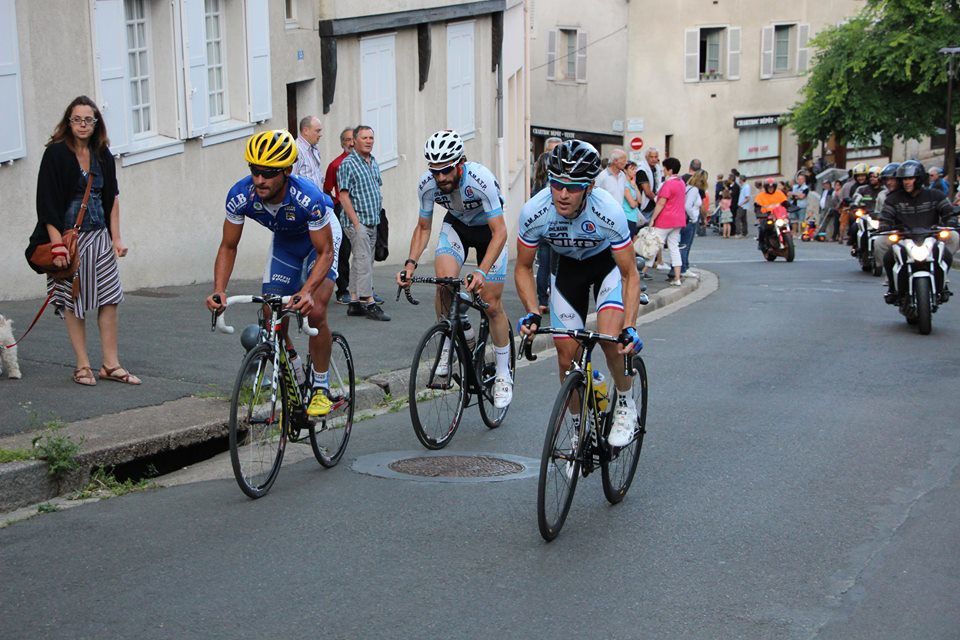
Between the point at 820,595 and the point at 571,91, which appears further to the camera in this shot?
the point at 571,91

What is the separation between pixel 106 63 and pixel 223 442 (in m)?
6.83

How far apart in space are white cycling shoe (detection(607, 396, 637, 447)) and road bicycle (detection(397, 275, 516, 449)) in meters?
1.59

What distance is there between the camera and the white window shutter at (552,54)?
168 ft

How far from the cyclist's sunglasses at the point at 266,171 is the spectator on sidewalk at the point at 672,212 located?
12.0 metres

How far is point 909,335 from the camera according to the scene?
1380 centimetres

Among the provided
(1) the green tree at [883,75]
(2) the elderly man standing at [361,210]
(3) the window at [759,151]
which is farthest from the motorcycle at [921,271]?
(3) the window at [759,151]

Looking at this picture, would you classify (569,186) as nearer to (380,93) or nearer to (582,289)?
(582,289)

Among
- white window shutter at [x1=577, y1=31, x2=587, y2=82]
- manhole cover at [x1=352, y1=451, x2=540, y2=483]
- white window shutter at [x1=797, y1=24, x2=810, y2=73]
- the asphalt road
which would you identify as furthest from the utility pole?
manhole cover at [x1=352, y1=451, x2=540, y2=483]

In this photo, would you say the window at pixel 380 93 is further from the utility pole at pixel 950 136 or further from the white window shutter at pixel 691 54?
the white window shutter at pixel 691 54

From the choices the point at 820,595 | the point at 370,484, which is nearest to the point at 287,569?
the point at 370,484

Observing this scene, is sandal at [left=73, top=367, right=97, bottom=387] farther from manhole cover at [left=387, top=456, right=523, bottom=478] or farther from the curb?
manhole cover at [left=387, top=456, right=523, bottom=478]

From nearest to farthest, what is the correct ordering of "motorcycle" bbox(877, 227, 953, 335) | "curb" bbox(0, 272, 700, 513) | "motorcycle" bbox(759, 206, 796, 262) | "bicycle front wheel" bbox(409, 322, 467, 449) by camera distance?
"curb" bbox(0, 272, 700, 513), "bicycle front wheel" bbox(409, 322, 467, 449), "motorcycle" bbox(877, 227, 953, 335), "motorcycle" bbox(759, 206, 796, 262)

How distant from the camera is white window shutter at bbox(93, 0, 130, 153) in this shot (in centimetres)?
1360

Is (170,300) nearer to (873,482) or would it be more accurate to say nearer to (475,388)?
(475,388)
